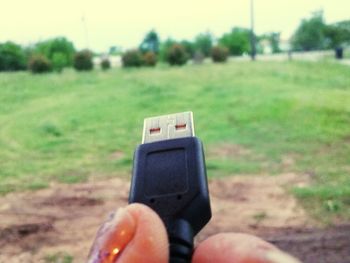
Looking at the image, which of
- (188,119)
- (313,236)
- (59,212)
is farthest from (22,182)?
(188,119)

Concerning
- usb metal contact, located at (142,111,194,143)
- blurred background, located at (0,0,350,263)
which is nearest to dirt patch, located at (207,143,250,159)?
blurred background, located at (0,0,350,263)

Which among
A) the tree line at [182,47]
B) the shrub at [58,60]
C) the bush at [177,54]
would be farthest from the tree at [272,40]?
the shrub at [58,60]

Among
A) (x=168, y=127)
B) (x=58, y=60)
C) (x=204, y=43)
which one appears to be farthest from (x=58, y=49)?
(x=168, y=127)

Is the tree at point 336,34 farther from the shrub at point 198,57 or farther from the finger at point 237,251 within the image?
the finger at point 237,251

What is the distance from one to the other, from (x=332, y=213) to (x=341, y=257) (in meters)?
0.25

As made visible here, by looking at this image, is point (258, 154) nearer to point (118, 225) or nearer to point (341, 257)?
point (341, 257)

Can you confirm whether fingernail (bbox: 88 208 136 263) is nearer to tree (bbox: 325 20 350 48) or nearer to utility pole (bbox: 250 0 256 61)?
utility pole (bbox: 250 0 256 61)

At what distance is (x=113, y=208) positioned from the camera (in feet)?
4.34

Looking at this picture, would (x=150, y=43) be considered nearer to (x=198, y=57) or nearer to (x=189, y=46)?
(x=189, y=46)

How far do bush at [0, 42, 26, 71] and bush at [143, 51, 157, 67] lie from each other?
0.50 metres

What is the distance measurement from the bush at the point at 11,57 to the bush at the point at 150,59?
0.50 meters

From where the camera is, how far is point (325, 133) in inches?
73.6

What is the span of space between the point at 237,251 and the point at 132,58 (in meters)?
1.59

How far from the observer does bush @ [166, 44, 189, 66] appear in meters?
1.73
